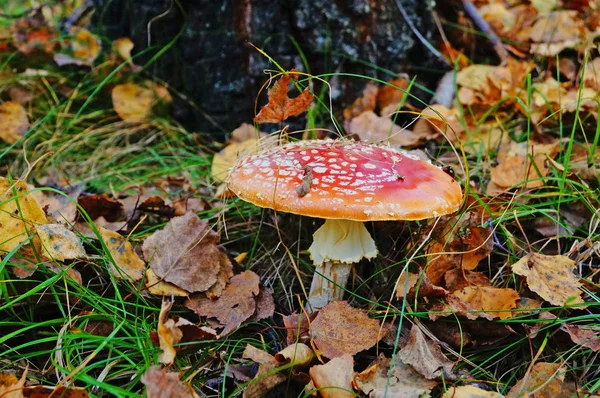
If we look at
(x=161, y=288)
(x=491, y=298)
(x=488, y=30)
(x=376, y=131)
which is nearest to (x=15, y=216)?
(x=161, y=288)

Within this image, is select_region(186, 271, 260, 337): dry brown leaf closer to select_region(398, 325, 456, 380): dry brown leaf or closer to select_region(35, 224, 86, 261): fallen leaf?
select_region(35, 224, 86, 261): fallen leaf

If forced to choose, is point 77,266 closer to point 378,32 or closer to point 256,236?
point 256,236

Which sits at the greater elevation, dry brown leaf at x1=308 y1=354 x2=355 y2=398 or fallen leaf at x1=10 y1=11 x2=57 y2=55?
fallen leaf at x1=10 y1=11 x2=57 y2=55

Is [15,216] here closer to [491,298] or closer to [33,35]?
[491,298]

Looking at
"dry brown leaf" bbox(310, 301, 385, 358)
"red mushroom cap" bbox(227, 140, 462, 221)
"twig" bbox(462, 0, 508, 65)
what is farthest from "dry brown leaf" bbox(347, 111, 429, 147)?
"dry brown leaf" bbox(310, 301, 385, 358)

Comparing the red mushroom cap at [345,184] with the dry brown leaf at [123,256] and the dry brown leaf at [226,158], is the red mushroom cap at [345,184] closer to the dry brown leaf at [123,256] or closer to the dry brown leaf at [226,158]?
the dry brown leaf at [123,256]

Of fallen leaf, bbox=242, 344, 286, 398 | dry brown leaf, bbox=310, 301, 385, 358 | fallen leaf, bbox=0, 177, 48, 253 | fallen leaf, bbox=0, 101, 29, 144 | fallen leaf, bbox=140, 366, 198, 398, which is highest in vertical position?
fallen leaf, bbox=0, 177, 48, 253

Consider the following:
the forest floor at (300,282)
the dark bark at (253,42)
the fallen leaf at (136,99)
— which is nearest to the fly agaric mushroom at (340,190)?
the forest floor at (300,282)

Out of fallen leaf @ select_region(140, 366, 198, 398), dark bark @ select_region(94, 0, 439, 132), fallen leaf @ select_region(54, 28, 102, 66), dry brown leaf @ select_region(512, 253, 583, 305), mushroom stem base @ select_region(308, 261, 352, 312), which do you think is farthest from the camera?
fallen leaf @ select_region(54, 28, 102, 66)

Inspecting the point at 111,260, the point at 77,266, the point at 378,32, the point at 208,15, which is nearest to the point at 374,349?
the point at 111,260
